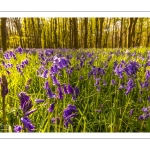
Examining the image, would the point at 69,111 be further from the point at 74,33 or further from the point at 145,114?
the point at 74,33

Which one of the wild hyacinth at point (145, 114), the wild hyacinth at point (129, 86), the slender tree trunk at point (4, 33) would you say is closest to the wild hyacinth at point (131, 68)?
the wild hyacinth at point (129, 86)

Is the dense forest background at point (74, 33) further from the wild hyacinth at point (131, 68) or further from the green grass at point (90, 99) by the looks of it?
the wild hyacinth at point (131, 68)

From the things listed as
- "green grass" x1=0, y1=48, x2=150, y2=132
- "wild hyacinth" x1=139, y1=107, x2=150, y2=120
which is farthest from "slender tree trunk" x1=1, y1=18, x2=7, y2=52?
"wild hyacinth" x1=139, y1=107, x2=150, y2=120

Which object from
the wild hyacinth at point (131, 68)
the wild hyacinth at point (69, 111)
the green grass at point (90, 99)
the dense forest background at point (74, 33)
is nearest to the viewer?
the wild hyacinth at point (69, 111)

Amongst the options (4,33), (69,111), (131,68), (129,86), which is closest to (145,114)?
(129,86)

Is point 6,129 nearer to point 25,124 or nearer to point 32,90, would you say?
point 32,90

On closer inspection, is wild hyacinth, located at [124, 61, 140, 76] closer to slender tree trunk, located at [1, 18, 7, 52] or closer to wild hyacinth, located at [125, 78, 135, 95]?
wild hyacinth, located at [125, 78, 135, 95]
